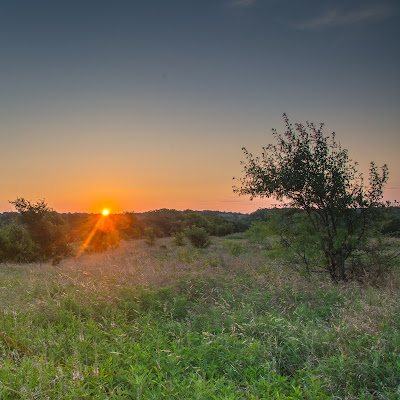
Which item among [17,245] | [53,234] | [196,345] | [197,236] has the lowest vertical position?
[196,345]

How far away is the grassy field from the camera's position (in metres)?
3.39

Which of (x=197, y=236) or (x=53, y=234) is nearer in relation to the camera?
(x=53, y=234)

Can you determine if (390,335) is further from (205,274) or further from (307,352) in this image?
(205,274)

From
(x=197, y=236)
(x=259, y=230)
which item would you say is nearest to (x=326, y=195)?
(x=259, y=230)

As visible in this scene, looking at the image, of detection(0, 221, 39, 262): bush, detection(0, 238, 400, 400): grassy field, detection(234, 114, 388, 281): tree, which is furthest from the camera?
detection(0, 221, 39, 262): bush

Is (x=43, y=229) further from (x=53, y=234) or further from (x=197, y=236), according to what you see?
(x=197, y=236)

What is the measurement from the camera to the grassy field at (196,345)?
11.1ft

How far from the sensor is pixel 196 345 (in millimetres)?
4715

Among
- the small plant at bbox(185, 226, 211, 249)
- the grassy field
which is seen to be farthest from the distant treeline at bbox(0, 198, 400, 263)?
the grassy field

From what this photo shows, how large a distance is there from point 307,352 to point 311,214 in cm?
683

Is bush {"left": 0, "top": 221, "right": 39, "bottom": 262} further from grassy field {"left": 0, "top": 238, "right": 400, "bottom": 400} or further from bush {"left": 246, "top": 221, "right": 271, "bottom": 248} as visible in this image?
bush {"left": 246, "top": 221, "right": 271, "bottom": 248}

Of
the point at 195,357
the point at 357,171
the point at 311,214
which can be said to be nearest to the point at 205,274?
the point at 311,214

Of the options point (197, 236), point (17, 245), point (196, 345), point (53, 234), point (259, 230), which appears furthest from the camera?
point (197, 236)

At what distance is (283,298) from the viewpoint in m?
6.90
